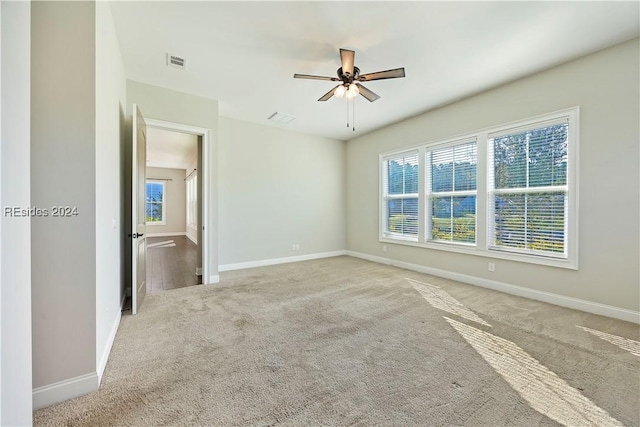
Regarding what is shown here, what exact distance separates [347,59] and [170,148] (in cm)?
642

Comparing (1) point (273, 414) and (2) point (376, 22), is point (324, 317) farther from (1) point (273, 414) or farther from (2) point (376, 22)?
(2) point (376, 22)

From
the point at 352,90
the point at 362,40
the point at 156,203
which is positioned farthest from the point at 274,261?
the point at 156,203

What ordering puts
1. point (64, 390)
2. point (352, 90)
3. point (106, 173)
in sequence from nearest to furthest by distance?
point (64, 390)
point (106, 173)
point (352, 90)

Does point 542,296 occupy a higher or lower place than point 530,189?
lower

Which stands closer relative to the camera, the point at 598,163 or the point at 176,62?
the point at 598,163

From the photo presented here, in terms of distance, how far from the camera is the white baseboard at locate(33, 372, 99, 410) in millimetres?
1539

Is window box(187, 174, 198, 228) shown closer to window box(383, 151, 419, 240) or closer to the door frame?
the door frame

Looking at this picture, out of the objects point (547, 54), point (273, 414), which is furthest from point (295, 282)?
point (547, 54)

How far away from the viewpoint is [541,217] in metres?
3.38

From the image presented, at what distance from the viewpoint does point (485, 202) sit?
3889 mm

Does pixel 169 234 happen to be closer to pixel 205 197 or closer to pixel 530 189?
pixel 205 197

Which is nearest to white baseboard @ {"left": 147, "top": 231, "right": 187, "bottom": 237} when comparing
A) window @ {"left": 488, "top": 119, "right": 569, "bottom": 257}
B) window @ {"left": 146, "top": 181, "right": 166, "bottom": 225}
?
window @ {"left": 146, "top": 181, "right": 166, "bottom": 225}

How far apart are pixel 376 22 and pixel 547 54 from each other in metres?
2.06

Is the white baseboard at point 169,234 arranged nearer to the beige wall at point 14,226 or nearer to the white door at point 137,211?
the white door at point 137,211
